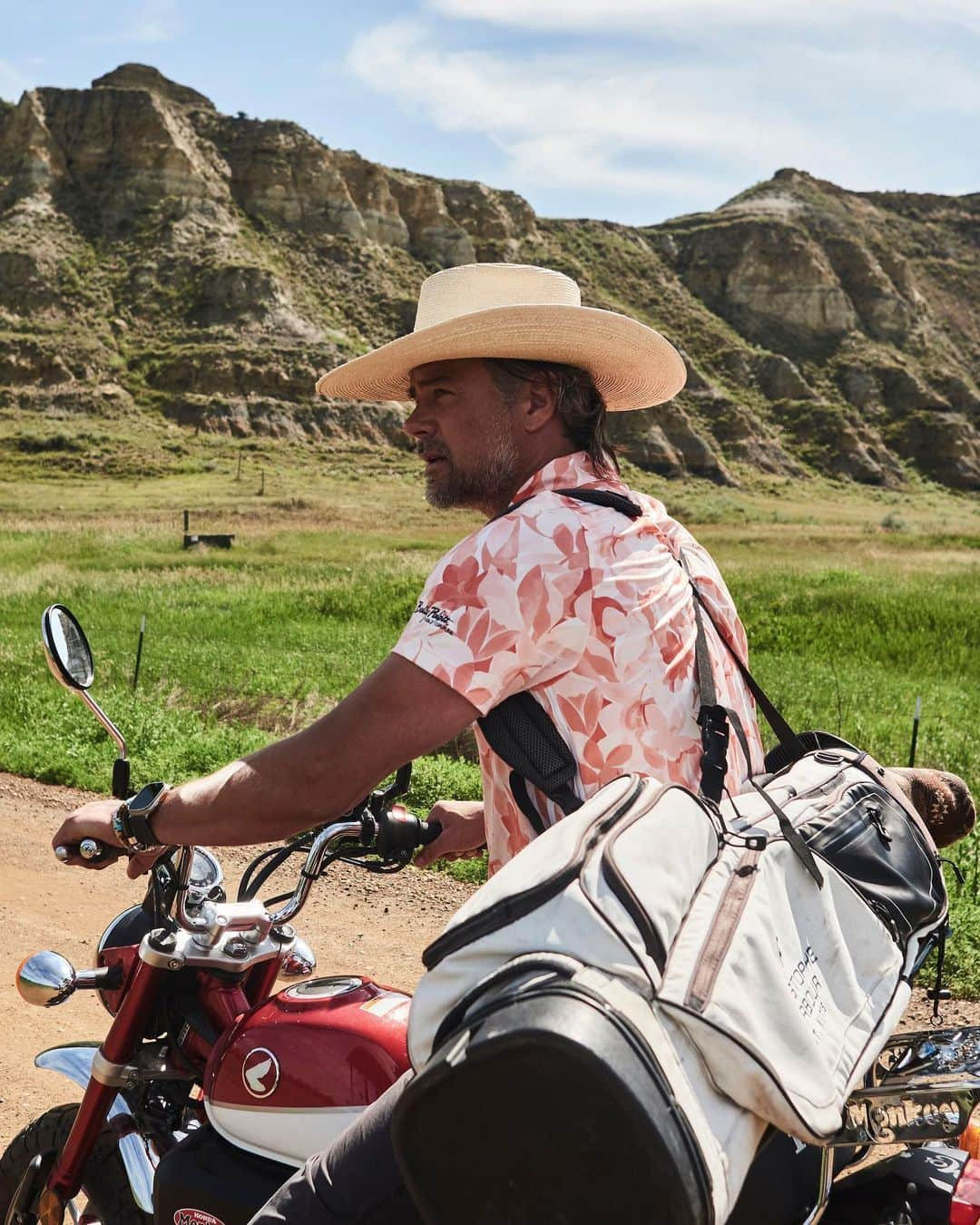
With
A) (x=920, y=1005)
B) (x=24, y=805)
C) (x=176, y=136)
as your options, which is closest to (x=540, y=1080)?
(x=920, y=1005)

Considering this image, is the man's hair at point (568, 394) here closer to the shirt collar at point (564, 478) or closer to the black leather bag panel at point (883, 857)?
the shirt collar at point (564, 478)

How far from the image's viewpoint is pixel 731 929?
5.18ft

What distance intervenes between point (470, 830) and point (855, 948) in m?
1.17

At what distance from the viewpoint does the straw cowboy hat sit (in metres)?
2.50

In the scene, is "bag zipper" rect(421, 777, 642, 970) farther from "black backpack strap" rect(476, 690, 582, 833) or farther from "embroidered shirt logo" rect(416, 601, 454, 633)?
"embroidered shirt logo" rect(416, 601, 454, 633)

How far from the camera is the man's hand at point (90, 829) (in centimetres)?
231

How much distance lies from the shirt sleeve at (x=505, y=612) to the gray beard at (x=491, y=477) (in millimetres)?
342

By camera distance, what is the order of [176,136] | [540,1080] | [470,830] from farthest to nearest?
[176,136] → [470,830] → [540,1080]

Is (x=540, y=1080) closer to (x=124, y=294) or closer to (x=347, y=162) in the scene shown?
(x=124, y=294)

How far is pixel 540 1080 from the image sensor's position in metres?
1.38

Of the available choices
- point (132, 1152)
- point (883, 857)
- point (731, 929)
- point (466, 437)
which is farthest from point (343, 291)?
point (731, 929)

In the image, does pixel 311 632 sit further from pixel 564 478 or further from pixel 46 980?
pixel 564 478

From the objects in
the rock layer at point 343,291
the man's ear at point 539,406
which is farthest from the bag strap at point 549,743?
the rock layer at point 343,291

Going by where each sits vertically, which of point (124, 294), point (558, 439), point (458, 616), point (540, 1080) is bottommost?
point (540, 1080)
